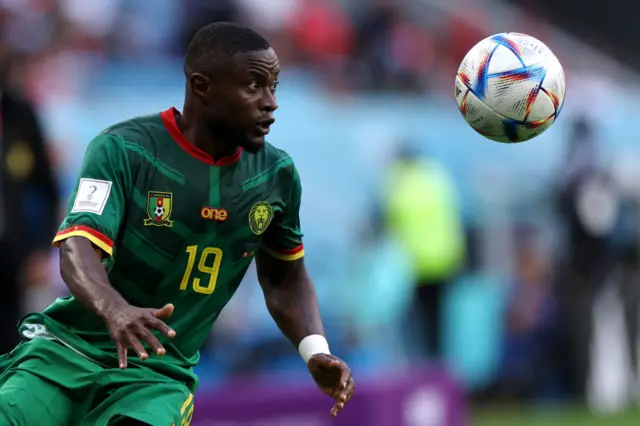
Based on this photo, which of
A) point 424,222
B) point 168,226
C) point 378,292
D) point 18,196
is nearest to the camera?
point 168,226

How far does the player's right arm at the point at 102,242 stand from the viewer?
166 inches

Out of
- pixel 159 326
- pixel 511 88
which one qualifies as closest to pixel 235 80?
pixel 159 326

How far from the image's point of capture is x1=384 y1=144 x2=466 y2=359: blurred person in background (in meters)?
12.9

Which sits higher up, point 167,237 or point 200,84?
point 200,84

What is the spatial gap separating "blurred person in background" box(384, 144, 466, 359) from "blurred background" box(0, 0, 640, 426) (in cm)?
2

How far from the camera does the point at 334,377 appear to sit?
16.8 ft

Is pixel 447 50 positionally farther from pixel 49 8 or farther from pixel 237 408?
pixel 237 408

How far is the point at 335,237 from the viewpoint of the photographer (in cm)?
1315

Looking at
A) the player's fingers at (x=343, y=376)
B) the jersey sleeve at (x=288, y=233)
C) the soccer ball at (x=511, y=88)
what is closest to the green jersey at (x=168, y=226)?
the jersey sleeve at (x=288, y=233)

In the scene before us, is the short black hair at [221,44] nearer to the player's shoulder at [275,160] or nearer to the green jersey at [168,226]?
the green jersey at [168,226]

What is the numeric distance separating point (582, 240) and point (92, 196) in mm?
9769

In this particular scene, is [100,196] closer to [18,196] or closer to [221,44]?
[221,44]

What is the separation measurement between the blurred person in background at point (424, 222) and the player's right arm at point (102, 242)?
8179 millimetres

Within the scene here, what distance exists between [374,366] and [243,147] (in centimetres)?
806
